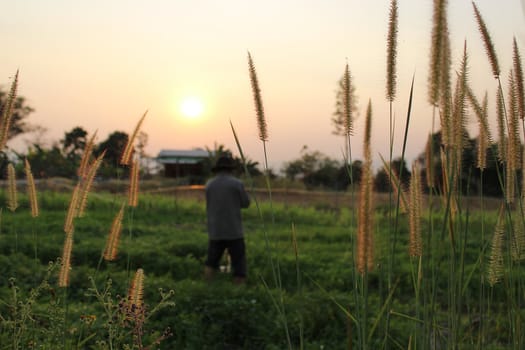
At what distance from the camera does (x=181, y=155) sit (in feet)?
141

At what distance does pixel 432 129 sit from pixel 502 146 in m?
0.65

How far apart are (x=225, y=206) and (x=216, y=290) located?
5.20 ft

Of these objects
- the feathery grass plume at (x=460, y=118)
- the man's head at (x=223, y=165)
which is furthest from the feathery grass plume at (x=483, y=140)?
the man's head at (x=223, y=165)

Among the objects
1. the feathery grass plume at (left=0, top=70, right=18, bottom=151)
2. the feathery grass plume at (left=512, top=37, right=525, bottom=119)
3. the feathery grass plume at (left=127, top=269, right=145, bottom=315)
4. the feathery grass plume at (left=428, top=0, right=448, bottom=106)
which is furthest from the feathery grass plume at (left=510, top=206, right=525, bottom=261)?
the feathery grass plume at (left=0, top=70, right=18, bottom=151)

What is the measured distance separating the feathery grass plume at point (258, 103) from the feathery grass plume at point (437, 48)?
0.50 metres

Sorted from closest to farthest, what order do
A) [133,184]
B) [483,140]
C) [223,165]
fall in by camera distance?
[483,140] < [133,184] < [223,165]

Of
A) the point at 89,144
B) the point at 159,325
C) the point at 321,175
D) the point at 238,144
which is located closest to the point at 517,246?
the point at 238,144

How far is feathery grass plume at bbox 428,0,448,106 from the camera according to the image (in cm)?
134

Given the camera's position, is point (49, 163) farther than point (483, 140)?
Yes

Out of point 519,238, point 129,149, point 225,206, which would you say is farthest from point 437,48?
point 225,206

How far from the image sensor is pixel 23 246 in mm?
9750

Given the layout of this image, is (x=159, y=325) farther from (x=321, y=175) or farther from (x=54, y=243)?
(x=321, y=175)

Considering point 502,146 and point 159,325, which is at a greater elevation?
point 502,146

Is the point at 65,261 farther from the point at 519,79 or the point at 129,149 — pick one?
the point at 519,79
